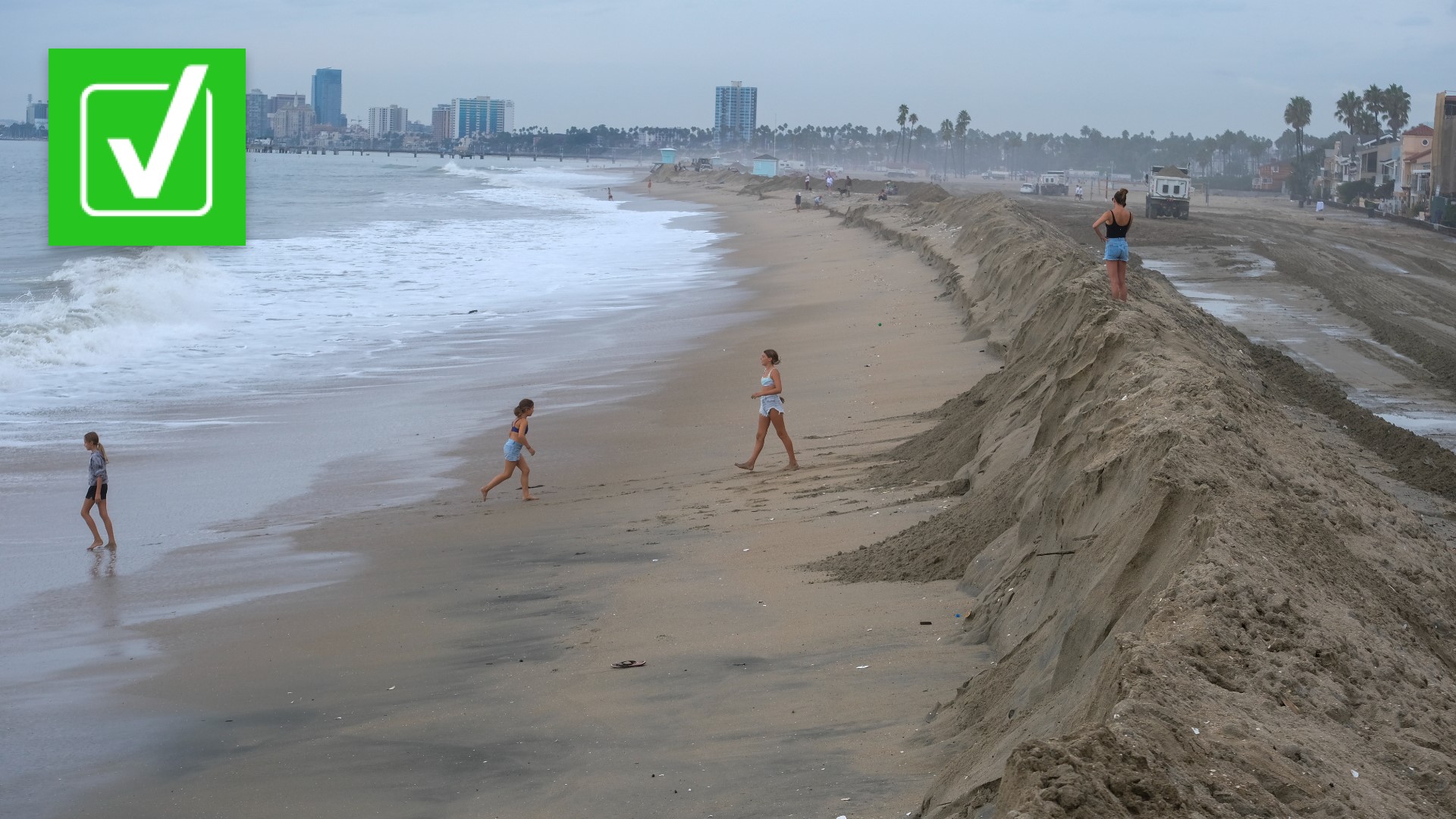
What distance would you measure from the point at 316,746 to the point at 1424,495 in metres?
8.10

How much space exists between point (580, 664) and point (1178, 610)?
140 inches

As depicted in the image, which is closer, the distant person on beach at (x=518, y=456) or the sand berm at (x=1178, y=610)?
the sand berm at (x=1178, y=610)

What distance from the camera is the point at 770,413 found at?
1236cm

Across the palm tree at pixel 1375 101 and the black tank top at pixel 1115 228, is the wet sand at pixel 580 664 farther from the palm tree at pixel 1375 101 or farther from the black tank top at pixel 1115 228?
the palm tree at pixel 1375 101

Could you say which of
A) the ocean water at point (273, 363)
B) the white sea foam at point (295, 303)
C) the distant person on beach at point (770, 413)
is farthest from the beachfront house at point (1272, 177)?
the distant person on beach at point (770, 413)

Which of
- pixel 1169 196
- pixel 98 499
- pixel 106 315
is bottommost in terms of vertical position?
pixel 98 499

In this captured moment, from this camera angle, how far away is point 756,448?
12109mm

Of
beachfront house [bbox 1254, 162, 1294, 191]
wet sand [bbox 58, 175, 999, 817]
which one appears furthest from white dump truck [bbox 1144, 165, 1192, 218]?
beachfront house [bbox 1254, 162, 1294, 191]

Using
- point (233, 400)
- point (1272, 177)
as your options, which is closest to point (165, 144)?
point (233, 400)

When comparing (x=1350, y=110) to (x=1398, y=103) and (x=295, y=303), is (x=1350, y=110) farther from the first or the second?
(x=295, y=303)

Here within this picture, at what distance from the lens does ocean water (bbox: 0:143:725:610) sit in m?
12.6

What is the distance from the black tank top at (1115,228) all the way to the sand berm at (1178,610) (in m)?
2.95

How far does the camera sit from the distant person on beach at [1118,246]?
1230 cm

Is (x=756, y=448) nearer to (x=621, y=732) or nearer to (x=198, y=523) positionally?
(x=198, y=523)
